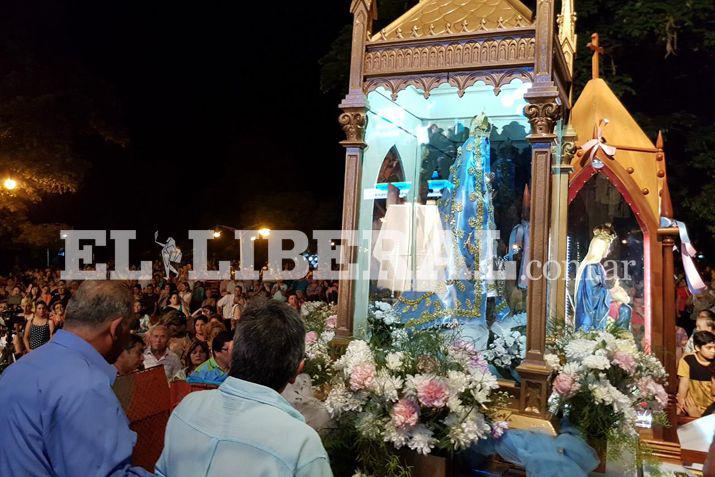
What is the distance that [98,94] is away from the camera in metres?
19.0

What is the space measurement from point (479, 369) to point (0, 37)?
19122 mm

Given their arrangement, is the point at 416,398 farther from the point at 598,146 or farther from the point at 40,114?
the point at 40,114

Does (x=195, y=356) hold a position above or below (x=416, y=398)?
below

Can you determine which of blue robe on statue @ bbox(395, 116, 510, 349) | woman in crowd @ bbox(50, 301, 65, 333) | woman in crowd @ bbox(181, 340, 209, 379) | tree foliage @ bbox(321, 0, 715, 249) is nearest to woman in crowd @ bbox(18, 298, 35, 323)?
woman in crowd @ bbox(50, 301, 65, 333)

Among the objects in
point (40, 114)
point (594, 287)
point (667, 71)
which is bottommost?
point (594, 287)

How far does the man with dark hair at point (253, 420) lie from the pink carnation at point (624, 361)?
3104mm

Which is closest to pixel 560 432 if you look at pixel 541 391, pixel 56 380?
pixel 541 391

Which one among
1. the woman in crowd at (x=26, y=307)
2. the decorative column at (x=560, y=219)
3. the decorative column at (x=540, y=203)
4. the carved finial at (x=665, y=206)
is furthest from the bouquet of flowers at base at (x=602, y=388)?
the woman in crowd at (x=26, y=307)

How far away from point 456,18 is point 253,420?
14.4 feet

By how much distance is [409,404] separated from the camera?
3623mm

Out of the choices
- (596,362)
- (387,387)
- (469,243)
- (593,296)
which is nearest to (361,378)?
(387,387)

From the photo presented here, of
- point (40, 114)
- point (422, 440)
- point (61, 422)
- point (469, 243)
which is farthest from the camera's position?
point (40, 114)

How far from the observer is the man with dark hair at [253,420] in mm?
1693

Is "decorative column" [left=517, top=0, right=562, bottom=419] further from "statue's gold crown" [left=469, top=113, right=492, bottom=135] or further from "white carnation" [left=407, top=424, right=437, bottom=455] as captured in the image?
"statue's gold crown" [left=469, top=113, right=492, bottom=135]
